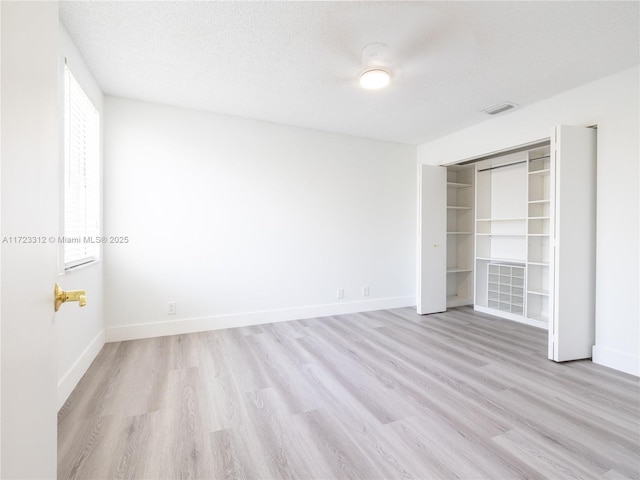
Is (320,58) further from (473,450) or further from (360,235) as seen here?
(473,450)

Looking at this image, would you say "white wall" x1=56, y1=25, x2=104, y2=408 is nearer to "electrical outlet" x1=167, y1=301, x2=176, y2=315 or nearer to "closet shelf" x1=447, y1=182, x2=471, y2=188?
"electrical outlet" x1=167, y1=301, x2=176, y2=315

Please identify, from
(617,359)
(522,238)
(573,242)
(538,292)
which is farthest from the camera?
(522,238)

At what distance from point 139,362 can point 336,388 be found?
176 cm

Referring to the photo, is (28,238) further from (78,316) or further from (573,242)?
(573,242)

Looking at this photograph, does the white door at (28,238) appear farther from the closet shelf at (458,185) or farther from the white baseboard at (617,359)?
the closet shelf at (458,185)

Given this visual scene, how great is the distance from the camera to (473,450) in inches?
61.7

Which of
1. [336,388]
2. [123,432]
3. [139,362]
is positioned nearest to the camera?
[123,432]

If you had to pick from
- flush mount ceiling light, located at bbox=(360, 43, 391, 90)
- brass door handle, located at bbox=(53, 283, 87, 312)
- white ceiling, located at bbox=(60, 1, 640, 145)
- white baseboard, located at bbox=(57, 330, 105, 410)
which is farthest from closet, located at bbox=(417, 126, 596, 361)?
white baseboard, located at bbox=(57, 330, 105, 410)

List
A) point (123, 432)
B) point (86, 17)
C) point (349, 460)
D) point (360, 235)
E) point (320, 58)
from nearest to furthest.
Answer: point (349, 460), point (123, 432), point (86, 17), point (320, 58), point (360, 235)

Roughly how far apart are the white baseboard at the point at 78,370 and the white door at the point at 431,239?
3750mm

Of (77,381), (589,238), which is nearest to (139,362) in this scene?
(77,381)

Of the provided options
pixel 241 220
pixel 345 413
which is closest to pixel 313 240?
pixel 241 220

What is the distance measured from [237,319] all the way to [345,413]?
2.07m

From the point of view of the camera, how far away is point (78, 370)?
7.39 ft
